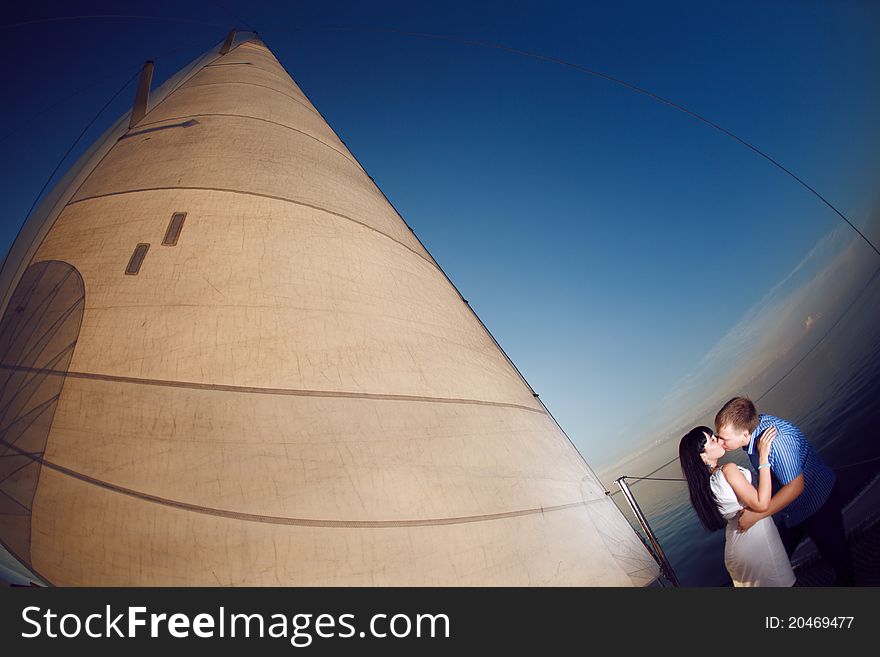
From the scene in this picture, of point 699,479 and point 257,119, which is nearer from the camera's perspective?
point 699,479

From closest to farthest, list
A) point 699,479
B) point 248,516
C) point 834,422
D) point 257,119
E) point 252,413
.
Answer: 1. point 699,479
2. point 248,516
3. point 252,413
4. point 257,119
5. point 834,422

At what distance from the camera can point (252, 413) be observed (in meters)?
2.29

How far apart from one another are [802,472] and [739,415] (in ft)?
1.28

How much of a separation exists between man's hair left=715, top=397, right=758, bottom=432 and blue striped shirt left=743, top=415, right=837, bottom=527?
0.08 metres

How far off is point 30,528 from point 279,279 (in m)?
1.99

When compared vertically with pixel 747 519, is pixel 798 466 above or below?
above

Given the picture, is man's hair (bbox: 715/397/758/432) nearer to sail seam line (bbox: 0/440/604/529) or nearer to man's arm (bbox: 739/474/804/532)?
man's arm (bbox: 739/474/804/532)

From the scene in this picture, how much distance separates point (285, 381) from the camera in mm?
2402

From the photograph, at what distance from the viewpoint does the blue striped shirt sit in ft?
5.41

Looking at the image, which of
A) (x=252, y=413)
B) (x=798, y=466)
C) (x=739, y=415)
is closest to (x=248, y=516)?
(x=252, y=413)


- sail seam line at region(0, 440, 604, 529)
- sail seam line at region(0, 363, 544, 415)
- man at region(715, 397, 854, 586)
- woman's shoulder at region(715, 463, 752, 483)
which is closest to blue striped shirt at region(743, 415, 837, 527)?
man at region(715, 397, 854, 586)

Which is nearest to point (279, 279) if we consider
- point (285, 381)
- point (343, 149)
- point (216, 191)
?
point (285, 381)

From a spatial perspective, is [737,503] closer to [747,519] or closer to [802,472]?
[747,519]
